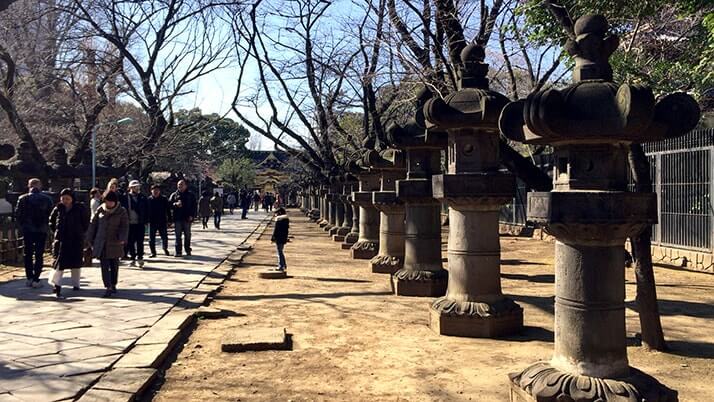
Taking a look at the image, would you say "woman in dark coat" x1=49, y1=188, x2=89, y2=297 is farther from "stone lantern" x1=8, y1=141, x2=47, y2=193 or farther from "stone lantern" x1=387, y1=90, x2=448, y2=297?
"stone lantern" x1=8, y1=141, x2=47, y2=193

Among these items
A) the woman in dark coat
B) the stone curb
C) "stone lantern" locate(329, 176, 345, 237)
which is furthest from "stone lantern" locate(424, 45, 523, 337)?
"stone lantern" locate(329, 176, 345, 237)

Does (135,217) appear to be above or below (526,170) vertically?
below

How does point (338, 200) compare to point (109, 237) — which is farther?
point (338, 200)

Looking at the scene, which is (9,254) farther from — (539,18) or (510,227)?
(510,227)

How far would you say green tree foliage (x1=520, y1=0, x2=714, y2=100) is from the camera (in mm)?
8148

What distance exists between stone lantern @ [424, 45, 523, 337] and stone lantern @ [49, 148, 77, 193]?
11.9m

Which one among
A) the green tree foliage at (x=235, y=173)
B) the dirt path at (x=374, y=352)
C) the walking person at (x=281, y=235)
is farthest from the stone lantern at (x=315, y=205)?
the dirt path at (x=374, y=352)

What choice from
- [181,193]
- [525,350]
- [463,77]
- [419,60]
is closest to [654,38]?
[419,60]

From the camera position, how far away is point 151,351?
5875 millimetres

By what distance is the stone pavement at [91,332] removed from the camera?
16.2 feet

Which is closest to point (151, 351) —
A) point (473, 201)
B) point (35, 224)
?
point (473, 201)

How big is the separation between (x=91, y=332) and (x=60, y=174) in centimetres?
1041

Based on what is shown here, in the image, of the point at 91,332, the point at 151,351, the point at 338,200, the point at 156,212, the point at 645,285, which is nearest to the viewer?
the point at 151,351

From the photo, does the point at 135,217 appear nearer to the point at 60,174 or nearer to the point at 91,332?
the point at 60,174
